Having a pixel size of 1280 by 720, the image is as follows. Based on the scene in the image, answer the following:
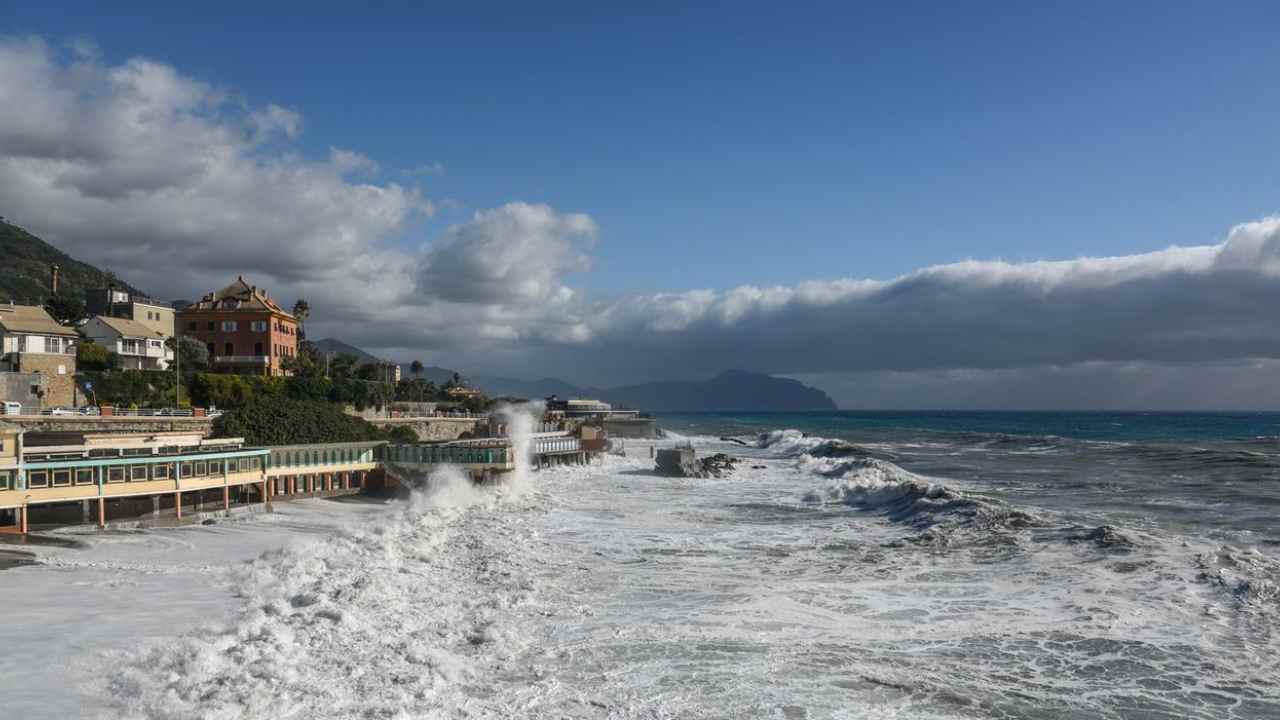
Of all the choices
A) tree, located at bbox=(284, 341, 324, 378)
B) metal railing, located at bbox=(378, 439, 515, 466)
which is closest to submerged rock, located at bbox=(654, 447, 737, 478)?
metal railing, located at bbox=(378, 439, 515, 466)

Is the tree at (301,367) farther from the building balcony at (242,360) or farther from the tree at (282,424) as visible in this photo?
the tree at (282,424)

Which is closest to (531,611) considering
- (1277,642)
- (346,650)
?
(346,650)

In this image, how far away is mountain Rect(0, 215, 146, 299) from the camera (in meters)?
149

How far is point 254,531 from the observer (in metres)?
32.0

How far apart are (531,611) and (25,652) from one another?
32.5ft

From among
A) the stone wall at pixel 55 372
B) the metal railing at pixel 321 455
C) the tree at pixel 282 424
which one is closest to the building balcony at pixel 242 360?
the stone wall at pixel 55 372

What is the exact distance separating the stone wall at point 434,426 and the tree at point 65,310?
29.7m

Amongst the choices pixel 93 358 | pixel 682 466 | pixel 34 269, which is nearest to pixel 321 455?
pixel 682 466

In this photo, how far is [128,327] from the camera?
71750 millimetres

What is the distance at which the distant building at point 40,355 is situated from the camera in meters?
56.8

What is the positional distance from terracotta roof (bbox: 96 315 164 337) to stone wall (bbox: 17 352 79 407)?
10910 millimetres

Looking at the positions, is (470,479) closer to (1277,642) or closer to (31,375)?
(31,375)

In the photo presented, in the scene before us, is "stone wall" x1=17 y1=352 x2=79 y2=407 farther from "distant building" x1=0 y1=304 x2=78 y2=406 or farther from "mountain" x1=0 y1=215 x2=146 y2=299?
"mountain" x1=0 y1=215 x2=146 y2=299

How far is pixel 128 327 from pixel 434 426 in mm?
27367
